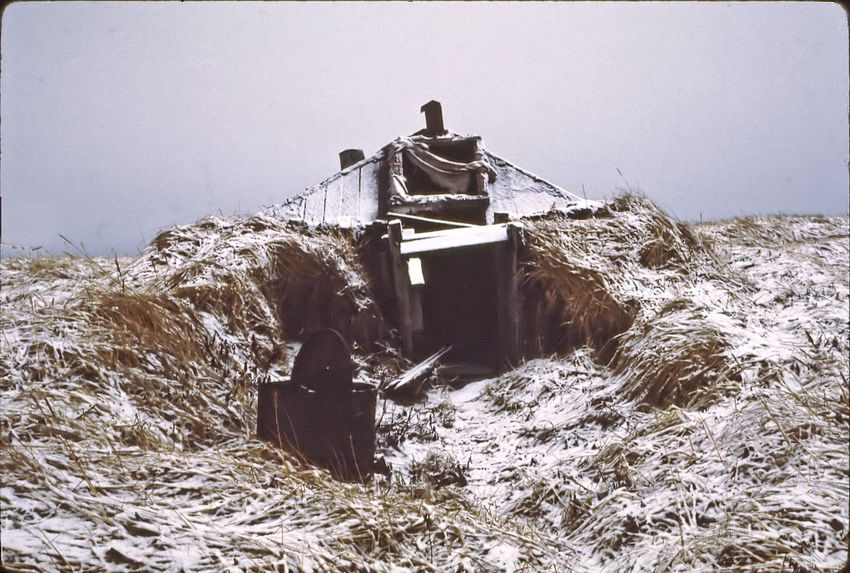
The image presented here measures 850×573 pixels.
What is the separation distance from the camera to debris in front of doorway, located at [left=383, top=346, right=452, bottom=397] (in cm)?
546

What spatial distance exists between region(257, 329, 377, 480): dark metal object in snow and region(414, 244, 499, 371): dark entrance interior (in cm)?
363

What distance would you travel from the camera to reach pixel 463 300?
24.9 feet

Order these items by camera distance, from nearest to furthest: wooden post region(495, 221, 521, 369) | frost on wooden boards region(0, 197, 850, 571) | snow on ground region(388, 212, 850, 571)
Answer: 1. frost on wooden boards region(0, 197, 850, 571)
2. snow on ground region(388, 212, 850, 571)
3. wooden post region(495, 221, 521, 369)

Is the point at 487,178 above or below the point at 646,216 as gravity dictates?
above

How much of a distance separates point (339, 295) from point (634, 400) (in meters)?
3.24

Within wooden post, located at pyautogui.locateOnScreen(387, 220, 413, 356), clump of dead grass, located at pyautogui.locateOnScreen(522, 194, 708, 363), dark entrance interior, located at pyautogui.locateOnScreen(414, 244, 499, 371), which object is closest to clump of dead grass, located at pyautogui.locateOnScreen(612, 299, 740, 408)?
clump of dead grass, located at pyautogui.locateOnScreen(522, 194, 708, 363)

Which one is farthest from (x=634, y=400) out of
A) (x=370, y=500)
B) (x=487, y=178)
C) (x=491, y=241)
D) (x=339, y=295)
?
(x=487, y=178)

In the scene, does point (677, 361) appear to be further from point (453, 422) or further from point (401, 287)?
point (401, 287)

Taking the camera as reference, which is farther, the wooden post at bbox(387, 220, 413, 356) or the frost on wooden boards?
the wooden post at bbox(387, 220, 413, 356)

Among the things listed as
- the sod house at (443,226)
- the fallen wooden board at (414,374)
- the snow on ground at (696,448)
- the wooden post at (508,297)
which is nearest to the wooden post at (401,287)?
the sod house at (443,226)

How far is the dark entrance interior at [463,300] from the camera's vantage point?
7.48 metres

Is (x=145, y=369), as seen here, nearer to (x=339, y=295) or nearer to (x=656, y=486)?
(x=339, y=295)

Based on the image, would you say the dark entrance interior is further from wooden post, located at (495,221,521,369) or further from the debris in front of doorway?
the debris in front of doorway

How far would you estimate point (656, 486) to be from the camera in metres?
3.10
